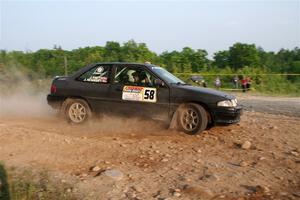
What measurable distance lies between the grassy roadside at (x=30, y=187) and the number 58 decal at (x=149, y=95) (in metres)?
3.36

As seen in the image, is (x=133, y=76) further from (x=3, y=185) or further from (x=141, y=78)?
(x=3, y=185)

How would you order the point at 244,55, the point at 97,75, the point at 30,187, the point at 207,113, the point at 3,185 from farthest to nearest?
the point at 244,55
the point at 97,75
the point at 207,113
the point at 3,185
the point at 30,187

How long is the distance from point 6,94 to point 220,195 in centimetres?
1174

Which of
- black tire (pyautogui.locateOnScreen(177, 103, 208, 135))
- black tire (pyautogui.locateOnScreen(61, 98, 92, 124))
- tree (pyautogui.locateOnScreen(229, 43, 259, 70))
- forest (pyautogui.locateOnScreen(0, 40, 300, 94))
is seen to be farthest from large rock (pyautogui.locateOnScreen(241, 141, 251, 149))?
tree (pyautogui.locateOnScreen(229, 43, 259, 70))

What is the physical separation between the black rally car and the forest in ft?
29.2

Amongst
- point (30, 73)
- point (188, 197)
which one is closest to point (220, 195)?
point (188, 197)

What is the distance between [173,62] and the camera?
32344 millimetres

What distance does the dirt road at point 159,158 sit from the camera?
15.8 ft

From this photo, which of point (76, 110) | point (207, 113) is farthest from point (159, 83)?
point (76, 110)

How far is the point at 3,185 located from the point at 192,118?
4143 mm

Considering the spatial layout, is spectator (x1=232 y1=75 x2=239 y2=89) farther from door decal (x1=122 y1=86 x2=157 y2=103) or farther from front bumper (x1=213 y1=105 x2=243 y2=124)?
door decal (x1=122 y1=86 x2=157 y2=103)

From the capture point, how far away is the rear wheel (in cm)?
862

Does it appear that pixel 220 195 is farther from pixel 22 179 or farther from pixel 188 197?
pixel 22 179

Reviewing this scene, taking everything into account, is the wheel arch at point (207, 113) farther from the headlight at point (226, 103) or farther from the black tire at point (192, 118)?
the headlight at point (226, 103)
